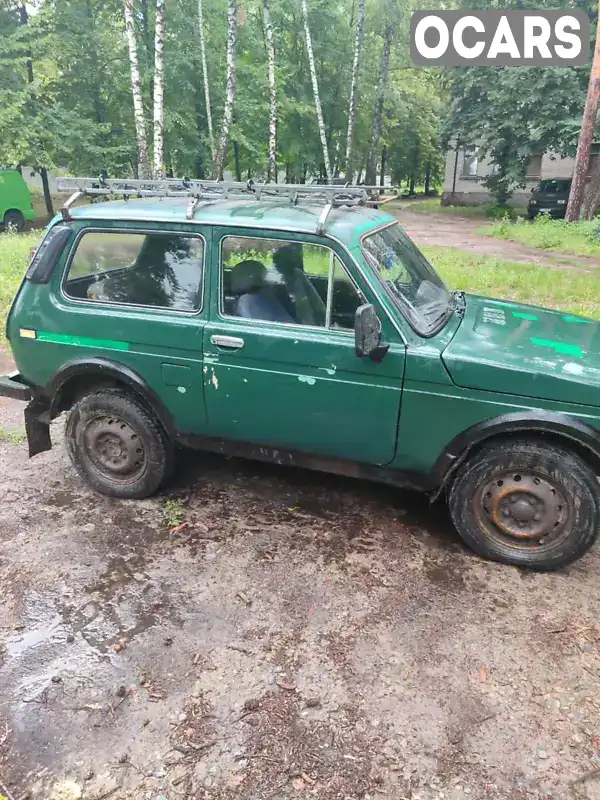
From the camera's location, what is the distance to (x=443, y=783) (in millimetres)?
2291

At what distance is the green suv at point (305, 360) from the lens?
327 centimetres

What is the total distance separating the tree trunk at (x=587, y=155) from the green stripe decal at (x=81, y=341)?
17.9 metres

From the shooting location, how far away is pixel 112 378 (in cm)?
405

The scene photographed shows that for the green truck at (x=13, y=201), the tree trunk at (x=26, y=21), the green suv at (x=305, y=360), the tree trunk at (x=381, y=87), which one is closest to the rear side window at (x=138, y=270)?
the green suv at (x=305, y=360)

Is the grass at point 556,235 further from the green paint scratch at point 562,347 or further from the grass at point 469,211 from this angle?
the green paint scratch at point 562,347

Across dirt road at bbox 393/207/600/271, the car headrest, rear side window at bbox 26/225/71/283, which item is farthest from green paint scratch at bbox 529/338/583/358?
dirt road at bbox 393/207/600/271

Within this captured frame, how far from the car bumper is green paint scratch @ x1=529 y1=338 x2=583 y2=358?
3.40m

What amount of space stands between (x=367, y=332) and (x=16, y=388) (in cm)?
268

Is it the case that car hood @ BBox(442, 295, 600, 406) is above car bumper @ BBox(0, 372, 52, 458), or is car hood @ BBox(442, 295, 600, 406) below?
above

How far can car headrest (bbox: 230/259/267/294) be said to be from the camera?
3.63 m

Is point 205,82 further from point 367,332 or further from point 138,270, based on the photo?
point 367,332

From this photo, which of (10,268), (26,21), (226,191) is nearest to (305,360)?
(226,191)

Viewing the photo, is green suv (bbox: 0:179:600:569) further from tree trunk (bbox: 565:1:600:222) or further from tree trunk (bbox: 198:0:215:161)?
tree trunk (bbox: 198:0:215:161)

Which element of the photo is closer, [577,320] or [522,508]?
[522,508]
